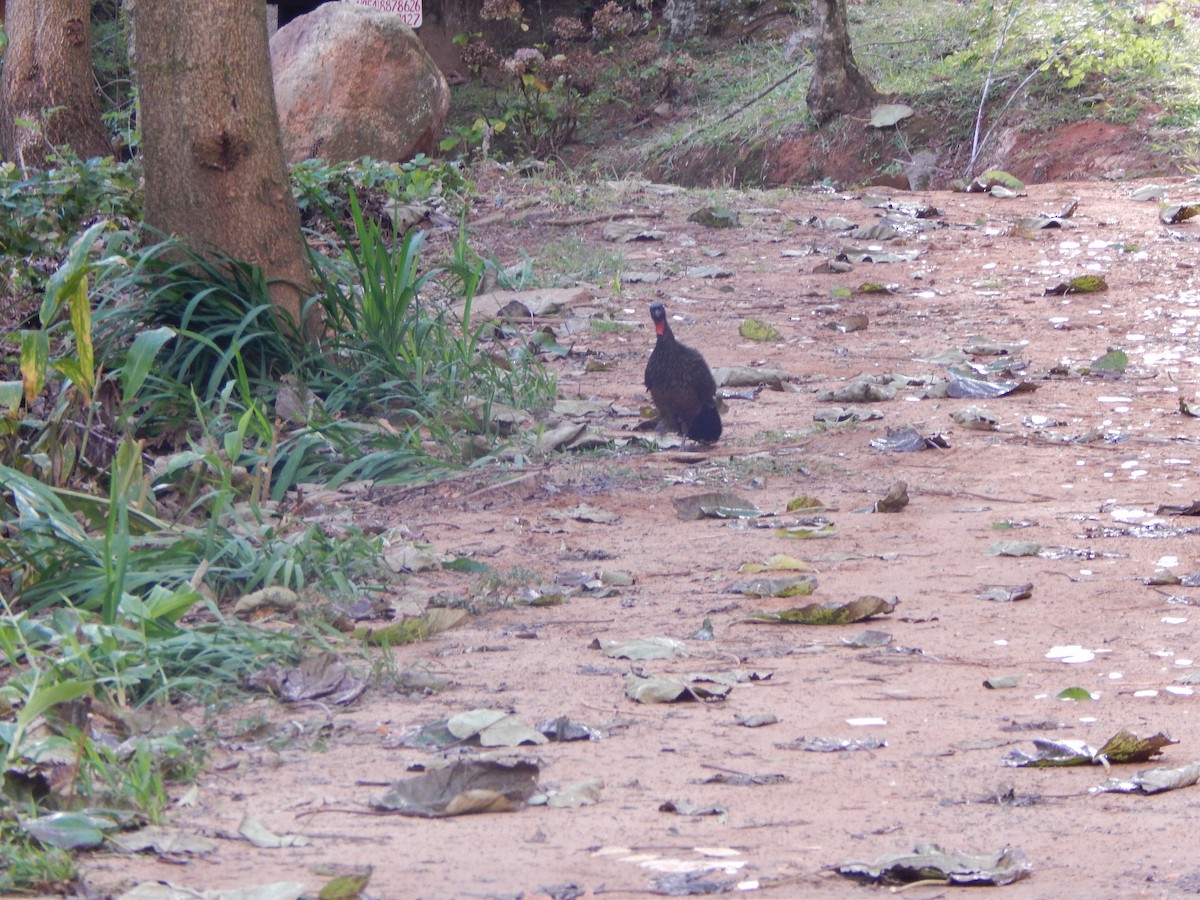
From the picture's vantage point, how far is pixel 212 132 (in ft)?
16.0

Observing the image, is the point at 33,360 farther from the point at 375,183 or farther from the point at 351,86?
the point at 351,86

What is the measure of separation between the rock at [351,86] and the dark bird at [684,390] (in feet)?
18.7

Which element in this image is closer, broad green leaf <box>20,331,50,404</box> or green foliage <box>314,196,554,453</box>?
broad green leaf <box>20,331,50,404</box>

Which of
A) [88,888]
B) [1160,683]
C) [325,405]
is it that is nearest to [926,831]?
[1160,683]

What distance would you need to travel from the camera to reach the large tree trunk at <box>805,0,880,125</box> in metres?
10.9

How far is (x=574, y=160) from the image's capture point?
45.0 ft

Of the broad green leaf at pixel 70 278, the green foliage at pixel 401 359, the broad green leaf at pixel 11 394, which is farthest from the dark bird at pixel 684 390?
the broad green leaf at pixel 11 394

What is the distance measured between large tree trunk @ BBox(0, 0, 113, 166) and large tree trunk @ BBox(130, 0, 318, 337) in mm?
4642

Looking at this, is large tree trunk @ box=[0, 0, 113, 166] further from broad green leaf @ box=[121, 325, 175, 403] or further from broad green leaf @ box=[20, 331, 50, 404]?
broad green leaf @ box=[20, 331, 50, 404]

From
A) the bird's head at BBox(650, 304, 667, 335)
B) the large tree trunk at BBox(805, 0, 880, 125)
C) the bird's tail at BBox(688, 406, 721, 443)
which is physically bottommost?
the bird's tail at BBox(688, 406, 721, 443)

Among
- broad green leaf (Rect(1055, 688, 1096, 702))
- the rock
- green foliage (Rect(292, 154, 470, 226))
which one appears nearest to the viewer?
broad green leaf (Rect(1055, 688, 1096, 702))

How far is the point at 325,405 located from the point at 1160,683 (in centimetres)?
292

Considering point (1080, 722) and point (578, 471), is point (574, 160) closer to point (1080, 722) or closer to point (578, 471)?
point (578, 471)

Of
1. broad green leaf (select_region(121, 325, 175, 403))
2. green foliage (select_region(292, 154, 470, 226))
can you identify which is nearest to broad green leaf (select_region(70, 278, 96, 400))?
broad green leaf (select_region(121, 325, 175, 403))
